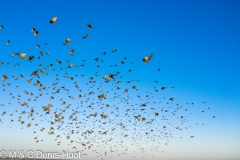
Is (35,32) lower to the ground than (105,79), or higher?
higher

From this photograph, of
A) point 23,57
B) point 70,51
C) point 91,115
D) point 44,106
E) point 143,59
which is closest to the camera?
point 23,57

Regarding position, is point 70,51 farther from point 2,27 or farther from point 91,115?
point 91,115

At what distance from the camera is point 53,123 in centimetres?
2914

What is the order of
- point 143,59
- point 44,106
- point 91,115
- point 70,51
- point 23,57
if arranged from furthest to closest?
point 91,115, point 44,106, point 70,51, point 143,59, point 23,57

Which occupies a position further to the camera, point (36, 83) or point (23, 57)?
point (36, 83)

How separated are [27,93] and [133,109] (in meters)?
12.3

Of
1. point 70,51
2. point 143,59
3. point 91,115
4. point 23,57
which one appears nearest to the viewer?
point 23,57

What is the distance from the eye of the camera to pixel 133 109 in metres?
29.0

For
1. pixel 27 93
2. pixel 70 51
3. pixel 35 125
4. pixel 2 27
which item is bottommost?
pixel 35 125

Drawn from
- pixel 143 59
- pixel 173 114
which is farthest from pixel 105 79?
pixel 173 114

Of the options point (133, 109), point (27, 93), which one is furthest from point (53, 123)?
point (133, 109)

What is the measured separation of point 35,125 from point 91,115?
22.7ft

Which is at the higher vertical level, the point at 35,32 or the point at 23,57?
the point at 35,32

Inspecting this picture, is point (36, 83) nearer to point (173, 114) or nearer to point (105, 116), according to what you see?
point (105, 116)
